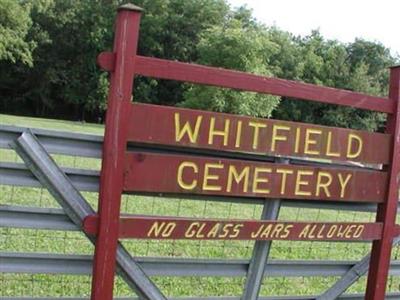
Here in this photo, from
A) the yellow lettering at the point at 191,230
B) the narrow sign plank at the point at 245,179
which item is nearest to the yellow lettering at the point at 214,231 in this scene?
the yellow lettering at the point at 191,230

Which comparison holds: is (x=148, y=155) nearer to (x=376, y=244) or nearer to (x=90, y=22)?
(x=376, y=244)

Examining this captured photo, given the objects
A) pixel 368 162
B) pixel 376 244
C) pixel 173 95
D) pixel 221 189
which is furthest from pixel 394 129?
pixel 173 95

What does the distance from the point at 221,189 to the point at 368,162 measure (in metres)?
1.20

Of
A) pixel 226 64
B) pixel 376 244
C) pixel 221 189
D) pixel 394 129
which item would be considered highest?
pixel 226 64

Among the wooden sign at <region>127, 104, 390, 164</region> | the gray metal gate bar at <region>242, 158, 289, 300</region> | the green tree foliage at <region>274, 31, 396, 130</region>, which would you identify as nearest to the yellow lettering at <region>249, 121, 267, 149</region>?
the wooden sign at <region>127, 104, 390, 164</region>

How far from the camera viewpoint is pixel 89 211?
3977 mm

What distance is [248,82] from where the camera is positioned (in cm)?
415

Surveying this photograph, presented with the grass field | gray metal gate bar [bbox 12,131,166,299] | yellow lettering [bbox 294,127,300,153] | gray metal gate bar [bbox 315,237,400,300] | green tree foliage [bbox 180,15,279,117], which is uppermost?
green tree foliage [bbox 180,15,279,117]

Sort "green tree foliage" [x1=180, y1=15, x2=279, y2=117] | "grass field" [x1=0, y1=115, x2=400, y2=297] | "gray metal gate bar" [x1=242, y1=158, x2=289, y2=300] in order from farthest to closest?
1. "green tree foliage" [x1=180, y1=15, x2=279, y2=117]
2. "grass field" [x1=0, y1=115, x2=400, y2=297]
3. "gray metal gate bar" [x1=242, y1=158, x2=289, y2=300]

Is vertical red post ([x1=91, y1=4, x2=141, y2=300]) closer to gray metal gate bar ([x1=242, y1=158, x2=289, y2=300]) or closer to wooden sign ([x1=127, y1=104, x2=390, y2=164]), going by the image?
wooden sign ([x1=127, y1=104, x2=390, y2=164])

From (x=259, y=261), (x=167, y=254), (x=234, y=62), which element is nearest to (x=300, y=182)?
(x=259, y=261)

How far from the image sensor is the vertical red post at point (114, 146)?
3.74 meters

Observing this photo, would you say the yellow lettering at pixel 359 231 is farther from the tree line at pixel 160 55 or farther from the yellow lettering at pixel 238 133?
the tree line at pixel 160 55

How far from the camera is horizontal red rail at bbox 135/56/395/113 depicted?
12.7 feet
